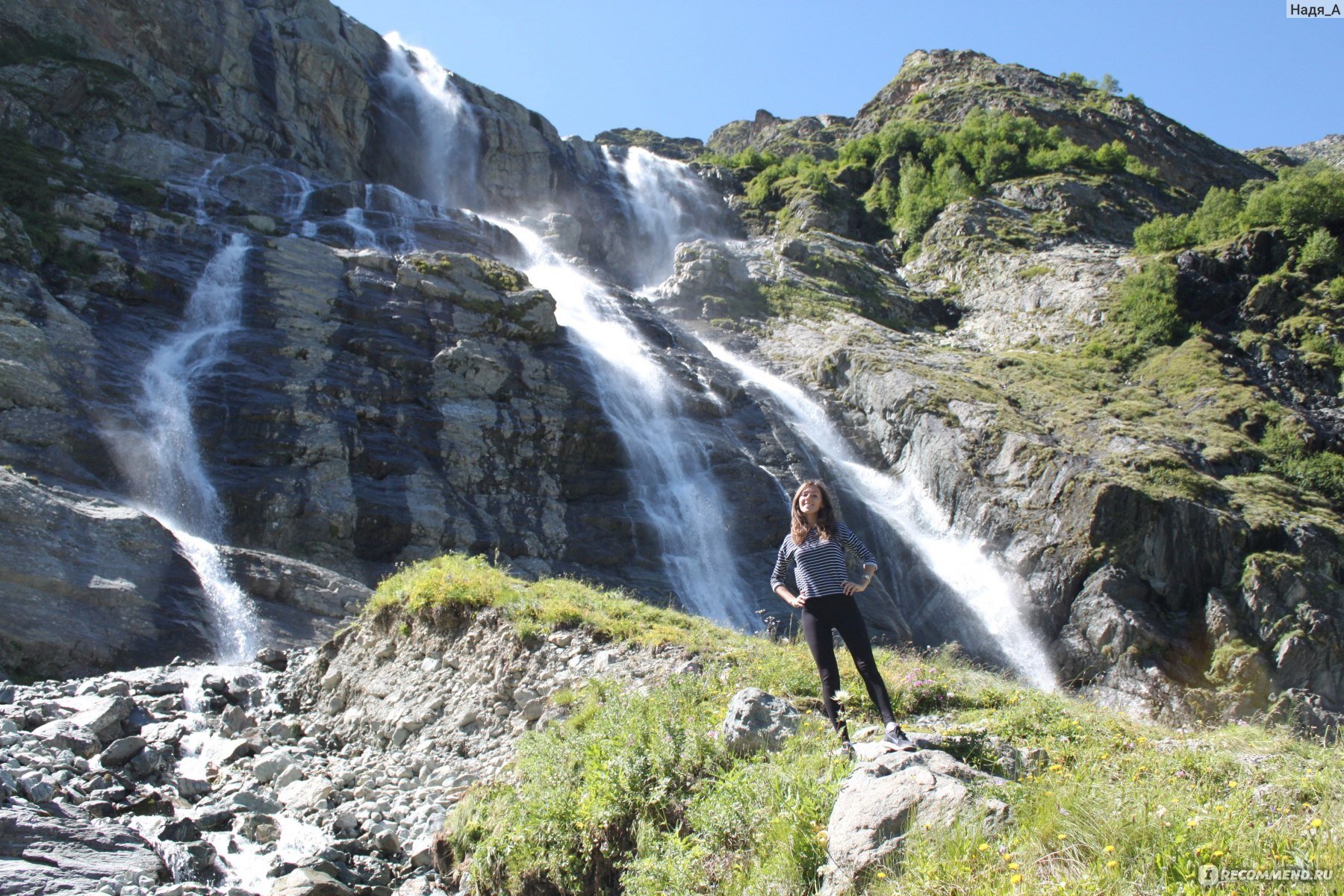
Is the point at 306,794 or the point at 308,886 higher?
the point at 306,794

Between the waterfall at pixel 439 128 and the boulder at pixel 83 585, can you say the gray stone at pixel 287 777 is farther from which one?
the waterfall at pixel 439 128

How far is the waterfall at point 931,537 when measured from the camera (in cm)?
2239

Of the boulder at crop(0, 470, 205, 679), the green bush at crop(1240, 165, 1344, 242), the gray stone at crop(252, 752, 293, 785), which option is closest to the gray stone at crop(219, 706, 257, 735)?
the gray stone at crop(252, 752, 293, 785)

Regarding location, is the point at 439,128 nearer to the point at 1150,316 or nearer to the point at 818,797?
the point at 1150,316

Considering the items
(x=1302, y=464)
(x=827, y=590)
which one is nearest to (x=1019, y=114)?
(x=1302, y=464)

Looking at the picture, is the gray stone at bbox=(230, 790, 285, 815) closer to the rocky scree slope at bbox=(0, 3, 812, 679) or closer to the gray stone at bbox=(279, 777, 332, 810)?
the gray stone at bbox=(279, 777, 332, 810)

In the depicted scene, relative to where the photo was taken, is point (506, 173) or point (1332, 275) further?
point (506, 173)

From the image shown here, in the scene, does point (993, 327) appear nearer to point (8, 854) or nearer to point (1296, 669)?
point (1296, 669)

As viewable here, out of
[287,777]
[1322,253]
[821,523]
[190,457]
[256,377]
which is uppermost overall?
[1322,253]

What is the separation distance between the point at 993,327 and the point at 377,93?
35.1m

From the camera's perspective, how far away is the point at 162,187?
1182 inches

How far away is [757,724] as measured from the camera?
19.2 ft

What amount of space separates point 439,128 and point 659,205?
13.9m

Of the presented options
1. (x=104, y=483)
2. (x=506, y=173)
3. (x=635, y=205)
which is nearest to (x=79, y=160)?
(x=104, y=483)
